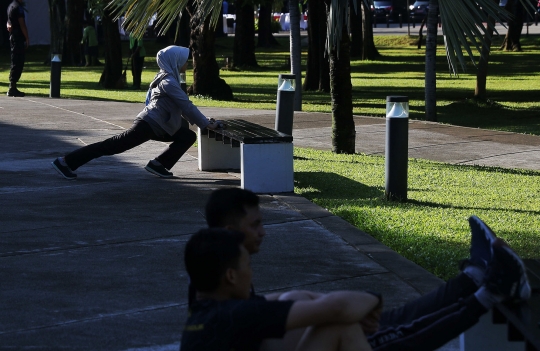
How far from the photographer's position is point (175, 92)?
8.62 meters

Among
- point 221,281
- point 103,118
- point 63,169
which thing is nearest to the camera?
point 221,281

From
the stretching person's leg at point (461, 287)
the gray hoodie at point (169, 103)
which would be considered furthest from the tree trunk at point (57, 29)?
the stretching person's leg at point (461, 287)

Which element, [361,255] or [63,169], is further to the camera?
[63,169]

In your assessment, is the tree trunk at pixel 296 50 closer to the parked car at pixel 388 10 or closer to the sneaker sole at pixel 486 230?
the sneaker sole at pixel 486 230

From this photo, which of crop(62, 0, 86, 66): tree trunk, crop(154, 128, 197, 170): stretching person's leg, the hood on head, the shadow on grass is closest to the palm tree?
the hood on head

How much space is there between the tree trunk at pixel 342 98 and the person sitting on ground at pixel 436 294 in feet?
23.6

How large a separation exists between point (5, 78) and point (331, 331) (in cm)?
2612

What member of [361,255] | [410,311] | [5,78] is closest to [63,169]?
[361,255]

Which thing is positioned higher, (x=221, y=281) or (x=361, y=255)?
(x=221, y=281)

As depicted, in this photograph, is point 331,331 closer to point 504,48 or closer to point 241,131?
point 241,131

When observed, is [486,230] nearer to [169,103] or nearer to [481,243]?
[481,243]

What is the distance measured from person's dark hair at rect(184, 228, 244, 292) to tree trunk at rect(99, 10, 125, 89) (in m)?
20.9

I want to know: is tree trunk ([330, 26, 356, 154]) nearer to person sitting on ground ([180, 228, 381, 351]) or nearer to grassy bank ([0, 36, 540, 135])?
grassy bank ([0, 36, 540, 135])

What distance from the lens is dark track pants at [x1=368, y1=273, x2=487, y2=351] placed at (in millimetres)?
3479
